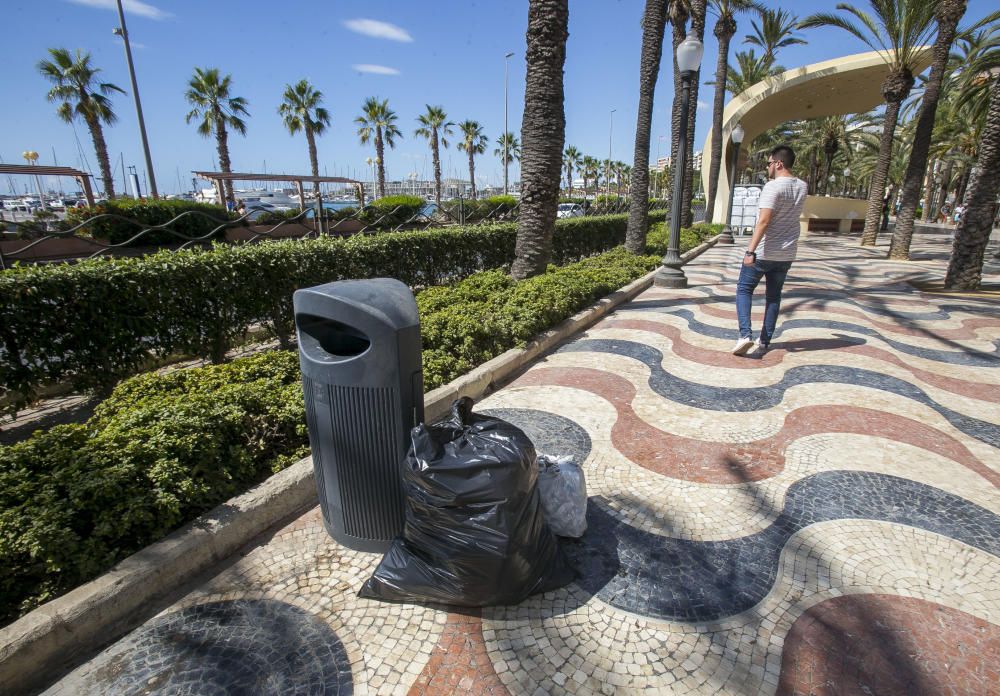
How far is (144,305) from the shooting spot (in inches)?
168

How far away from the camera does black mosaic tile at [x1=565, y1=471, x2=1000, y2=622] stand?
211 cm

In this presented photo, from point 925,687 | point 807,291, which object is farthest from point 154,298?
point 807,291

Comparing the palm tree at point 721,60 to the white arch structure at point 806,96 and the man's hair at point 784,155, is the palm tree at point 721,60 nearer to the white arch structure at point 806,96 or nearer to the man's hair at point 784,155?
the white arch structure at point 806,96

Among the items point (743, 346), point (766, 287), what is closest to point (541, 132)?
point (766, 287)

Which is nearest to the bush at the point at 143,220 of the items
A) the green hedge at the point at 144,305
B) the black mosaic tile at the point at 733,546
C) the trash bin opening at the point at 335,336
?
the green hedge at the point at 144,305

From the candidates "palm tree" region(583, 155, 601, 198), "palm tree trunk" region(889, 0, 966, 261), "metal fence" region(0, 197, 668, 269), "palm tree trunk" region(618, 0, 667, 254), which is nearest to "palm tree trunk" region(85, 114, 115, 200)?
"metal fence" region(0, 197, 668, 269)

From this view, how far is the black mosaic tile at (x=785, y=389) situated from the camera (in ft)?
12.2

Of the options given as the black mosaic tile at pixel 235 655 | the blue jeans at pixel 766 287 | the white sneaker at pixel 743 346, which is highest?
the blue jeans at pixel 766 287

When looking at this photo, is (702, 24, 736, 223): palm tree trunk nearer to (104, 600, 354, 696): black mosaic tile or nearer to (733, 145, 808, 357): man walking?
(733, 145, 808, 357): man walking

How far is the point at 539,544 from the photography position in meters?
2.10

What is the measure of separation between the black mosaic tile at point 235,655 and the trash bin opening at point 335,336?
3.66ft

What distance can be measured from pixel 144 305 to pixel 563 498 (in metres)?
3.98

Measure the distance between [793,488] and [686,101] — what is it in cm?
828

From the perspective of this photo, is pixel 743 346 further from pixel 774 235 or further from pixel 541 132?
pixel 541 132
